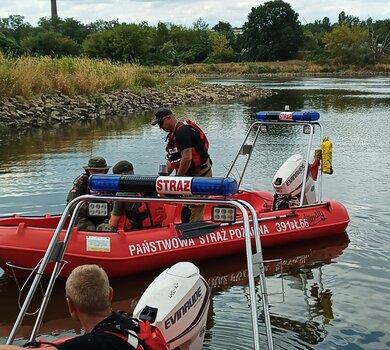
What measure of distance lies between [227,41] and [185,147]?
3612 inches

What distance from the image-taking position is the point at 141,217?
7.30 m

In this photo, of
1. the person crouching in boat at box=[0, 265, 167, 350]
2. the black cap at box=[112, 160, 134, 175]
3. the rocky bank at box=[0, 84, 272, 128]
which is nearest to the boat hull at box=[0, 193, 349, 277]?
the black cap at box=[112, 160, 134, 175]

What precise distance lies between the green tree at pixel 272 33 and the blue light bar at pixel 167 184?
9186 cm

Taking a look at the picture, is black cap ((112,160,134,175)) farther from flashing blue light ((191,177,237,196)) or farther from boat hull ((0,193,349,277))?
flashing blue light ((191,177,237,196))

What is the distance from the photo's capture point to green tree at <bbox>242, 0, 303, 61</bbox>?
94.7m

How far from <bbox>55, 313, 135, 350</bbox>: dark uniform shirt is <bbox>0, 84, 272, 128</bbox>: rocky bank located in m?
19.8

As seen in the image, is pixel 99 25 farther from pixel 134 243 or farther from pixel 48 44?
pixel 134 243

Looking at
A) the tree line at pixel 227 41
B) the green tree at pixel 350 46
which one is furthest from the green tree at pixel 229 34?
the green tree at pixel 350 46

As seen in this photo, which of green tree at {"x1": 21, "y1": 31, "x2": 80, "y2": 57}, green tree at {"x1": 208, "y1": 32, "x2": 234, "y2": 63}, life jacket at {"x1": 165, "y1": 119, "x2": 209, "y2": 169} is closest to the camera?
life jacket at {"x1": 165, "y1": 119, "x2": 209, "y2": 169}

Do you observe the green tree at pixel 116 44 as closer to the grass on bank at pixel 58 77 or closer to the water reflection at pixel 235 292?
the grass on bank at pixel 58 77

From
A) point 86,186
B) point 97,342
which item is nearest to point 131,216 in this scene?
point 86,186

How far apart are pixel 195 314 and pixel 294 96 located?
34.0 meters

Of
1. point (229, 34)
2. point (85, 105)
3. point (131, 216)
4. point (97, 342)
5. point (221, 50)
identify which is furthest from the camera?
point (229, 34)

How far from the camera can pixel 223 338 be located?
585cm
